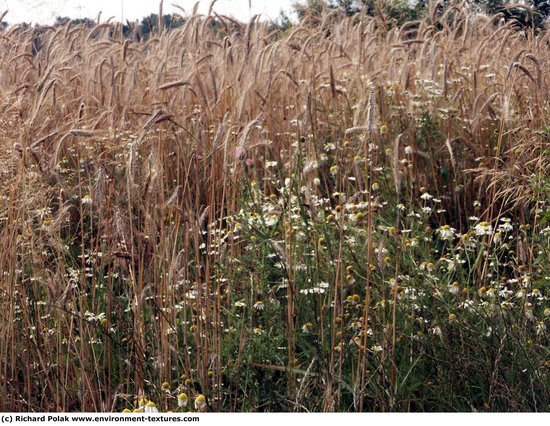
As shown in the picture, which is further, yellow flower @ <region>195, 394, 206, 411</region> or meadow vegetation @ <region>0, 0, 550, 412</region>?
meadow vegetation @ <region>0, 0, 550, 412</region>

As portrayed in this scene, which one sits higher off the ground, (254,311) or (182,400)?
(254,311)

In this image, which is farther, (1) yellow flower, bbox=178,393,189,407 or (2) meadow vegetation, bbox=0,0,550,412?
(2) meadow vegetation, bbox=0,0,550,412

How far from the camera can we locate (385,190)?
3426 mm

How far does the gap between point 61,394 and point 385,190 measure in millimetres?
1565

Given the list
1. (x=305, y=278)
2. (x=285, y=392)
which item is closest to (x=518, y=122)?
(x=305, y=278)

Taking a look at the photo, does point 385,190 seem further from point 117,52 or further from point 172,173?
point 117,52

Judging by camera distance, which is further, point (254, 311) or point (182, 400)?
point (254, 311)

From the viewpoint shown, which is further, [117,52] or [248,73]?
[117,52]

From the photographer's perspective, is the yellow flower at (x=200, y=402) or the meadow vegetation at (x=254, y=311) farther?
the meadow vegetation at (x=254, y=311)

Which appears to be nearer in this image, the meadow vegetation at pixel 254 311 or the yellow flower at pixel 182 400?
the yellow flower at pixel 182 400

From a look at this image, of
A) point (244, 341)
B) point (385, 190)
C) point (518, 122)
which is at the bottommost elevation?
point (244, 341)

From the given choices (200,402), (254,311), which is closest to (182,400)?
(200,402)

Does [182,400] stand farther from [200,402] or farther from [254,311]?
[254,311]

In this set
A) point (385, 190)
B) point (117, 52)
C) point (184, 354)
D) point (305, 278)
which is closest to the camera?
point (184, 354)
